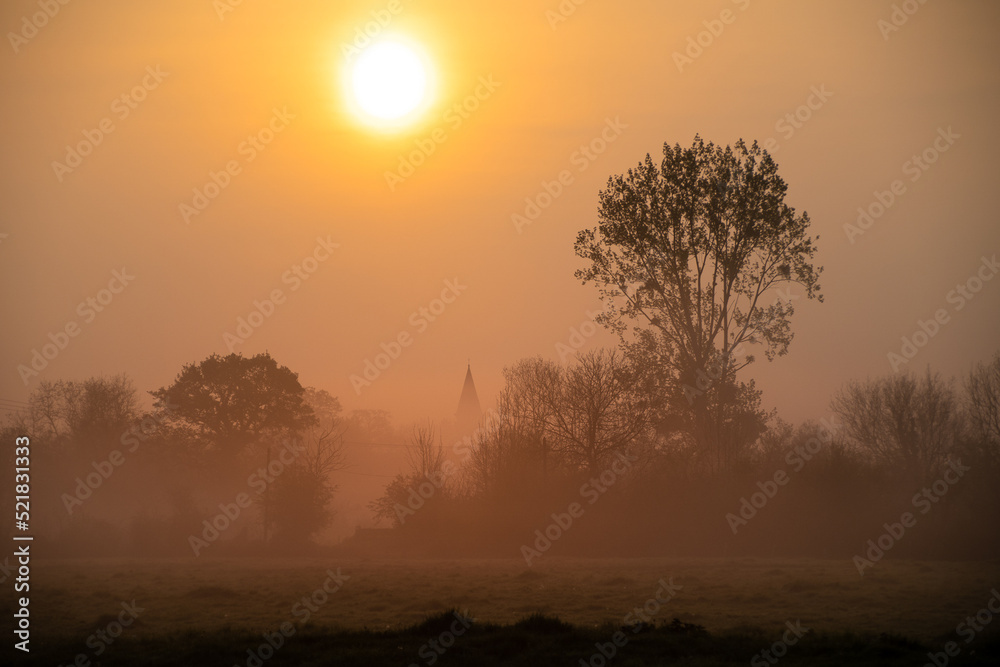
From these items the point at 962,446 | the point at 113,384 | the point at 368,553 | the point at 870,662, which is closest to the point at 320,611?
the point at 870,662

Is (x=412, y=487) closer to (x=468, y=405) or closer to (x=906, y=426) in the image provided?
(x=906, y=426)

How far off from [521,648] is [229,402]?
51870 mm

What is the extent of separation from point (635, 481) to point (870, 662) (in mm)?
31679

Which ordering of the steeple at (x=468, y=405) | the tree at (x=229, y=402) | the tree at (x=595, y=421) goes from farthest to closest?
the steeple at (x=468, y=405)
the tree at (x=229, y=402)
the tree at (x=595, y=421)

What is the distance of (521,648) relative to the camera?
703 inches

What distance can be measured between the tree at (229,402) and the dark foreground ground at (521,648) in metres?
46.1

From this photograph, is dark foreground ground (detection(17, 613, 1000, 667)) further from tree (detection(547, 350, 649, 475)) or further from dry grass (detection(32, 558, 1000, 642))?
tree (detection(547, 350, 649, 475))

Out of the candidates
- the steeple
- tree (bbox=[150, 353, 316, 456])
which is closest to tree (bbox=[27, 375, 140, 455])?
tree (bbox=[150, 353, 316, 456])

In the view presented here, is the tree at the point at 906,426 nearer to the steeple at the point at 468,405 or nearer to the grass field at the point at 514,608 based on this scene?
the grass field at the point at 514,608

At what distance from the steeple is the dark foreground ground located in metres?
136

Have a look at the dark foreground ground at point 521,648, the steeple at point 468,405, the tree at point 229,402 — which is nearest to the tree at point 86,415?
the tree at point 229,402

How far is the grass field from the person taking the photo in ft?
57.9

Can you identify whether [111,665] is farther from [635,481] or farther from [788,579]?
[635,481]

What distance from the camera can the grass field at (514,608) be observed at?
17656 mm
